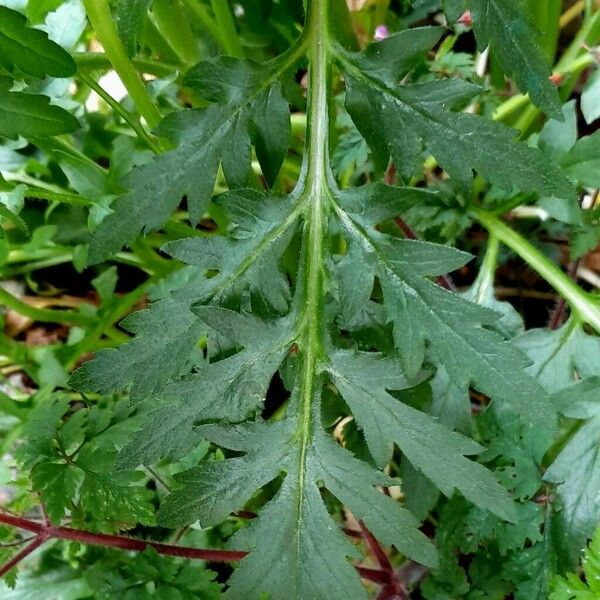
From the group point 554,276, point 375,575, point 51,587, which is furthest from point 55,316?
point 554,276

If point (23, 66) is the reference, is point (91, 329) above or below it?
below

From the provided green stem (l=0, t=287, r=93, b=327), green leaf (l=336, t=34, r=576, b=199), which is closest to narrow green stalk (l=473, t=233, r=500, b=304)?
green leaf (l=336, t=34, r=576, b=199)

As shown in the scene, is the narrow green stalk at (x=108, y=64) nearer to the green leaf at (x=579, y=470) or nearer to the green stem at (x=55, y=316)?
the green stem at (x=55, y=316)

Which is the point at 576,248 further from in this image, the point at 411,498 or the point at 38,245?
the point at 38,245

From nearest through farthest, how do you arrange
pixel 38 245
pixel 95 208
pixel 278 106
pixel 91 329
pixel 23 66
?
pixel 23 66 < pixel 278 106 < pixel 95 208 < pixel 38 245 < pixel 91 329

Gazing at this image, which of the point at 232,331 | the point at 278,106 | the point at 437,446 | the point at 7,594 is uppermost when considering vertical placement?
the point at 278,106

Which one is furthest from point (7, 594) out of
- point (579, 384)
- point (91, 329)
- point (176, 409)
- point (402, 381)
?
point (579, 384)

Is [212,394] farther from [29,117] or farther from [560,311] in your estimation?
[560,311]
